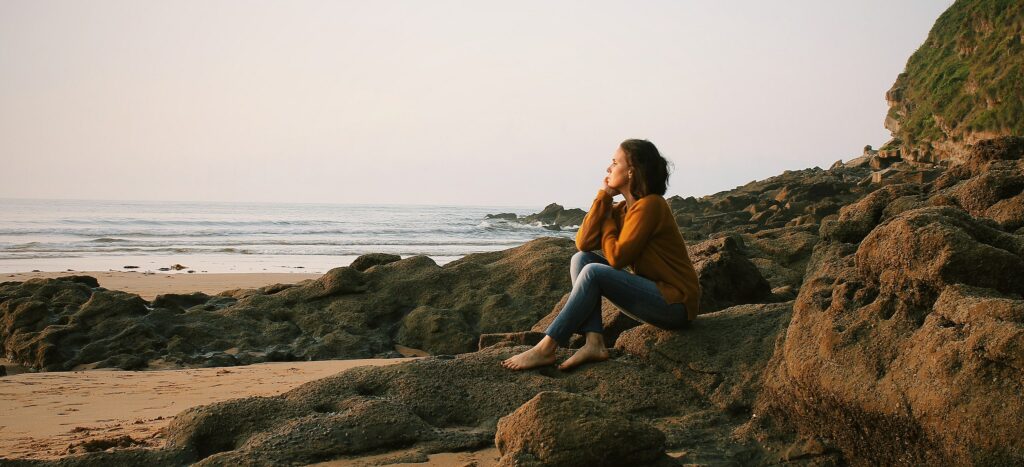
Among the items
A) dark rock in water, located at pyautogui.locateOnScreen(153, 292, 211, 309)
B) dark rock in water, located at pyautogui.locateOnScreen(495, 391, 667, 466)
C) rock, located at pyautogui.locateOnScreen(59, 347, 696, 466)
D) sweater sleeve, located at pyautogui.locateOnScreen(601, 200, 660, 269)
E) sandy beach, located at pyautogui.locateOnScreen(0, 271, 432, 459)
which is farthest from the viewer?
dark rock in water, located at pyautogui.locateOnScreen(153, 292, 211, 309)

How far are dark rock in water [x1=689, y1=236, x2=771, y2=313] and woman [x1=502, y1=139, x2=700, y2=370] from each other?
3.39ft

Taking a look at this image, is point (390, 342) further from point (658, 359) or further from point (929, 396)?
point (929, 396)

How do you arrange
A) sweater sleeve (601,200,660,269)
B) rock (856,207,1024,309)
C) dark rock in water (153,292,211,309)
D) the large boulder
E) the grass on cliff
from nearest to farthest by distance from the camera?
the large boulder < rock (856,207,1024,309) < sweater sleeve (601,200,660,269) < dark rock in water (153,292,211,309) < the grass on cliff

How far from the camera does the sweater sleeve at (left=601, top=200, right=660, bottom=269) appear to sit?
5.04 meters

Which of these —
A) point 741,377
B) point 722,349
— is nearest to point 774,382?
point 741,377

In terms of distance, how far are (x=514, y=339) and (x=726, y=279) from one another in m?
1.69

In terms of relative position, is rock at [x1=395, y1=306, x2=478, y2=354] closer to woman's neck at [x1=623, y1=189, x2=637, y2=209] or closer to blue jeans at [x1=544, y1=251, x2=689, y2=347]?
blue jeans at [x1=544, y1=251, x2=689, y2=347]

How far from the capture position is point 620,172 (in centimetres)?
527

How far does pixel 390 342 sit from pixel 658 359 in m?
4.57

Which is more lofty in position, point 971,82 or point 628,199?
point 971,82

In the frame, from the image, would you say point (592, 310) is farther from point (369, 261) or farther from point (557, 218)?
point (557, 218)

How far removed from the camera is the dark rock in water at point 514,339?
618cm

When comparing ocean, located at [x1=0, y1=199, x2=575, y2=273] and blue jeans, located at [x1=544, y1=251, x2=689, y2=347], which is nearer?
blue jeans, located at [x1=544, y1=251, x2=689, y2=347]

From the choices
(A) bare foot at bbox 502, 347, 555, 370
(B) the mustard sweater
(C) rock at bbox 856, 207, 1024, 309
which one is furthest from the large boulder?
(A) bare foot at bbox 502, 347, 555, 370
